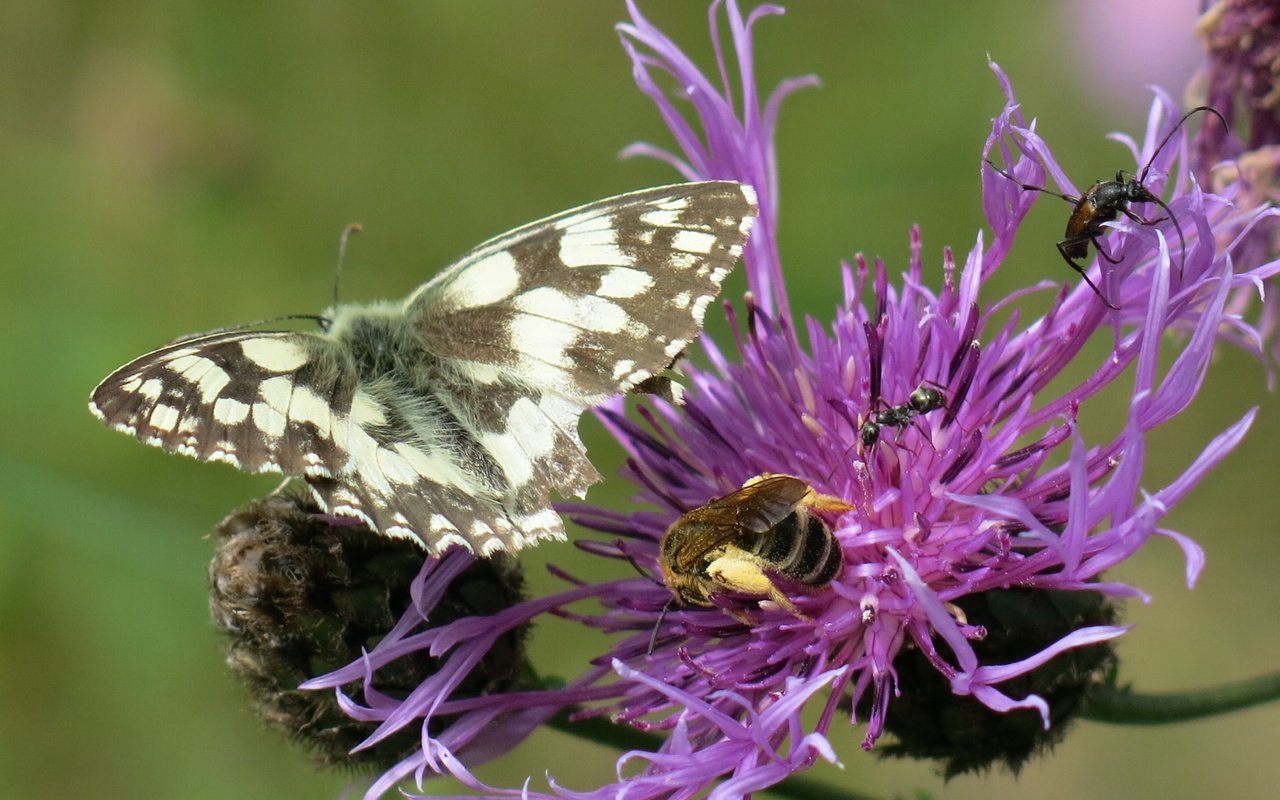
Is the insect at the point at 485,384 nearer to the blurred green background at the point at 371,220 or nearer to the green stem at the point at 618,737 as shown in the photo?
the green stem at the point at 618,737

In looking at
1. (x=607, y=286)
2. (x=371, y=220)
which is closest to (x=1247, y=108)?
(x=607, y=286)

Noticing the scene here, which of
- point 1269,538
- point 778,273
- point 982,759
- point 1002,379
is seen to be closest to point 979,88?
point 1269,538

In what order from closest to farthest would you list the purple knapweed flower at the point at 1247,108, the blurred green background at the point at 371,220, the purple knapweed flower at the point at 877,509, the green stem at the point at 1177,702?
the purple knapweed flower at the point at 877,509
the green stem at the point at 1177,702
the purple knapweed flower at the point at 1247,108
the blurred green background at the point at 371,220

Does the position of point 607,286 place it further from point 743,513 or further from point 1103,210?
point 1103,210

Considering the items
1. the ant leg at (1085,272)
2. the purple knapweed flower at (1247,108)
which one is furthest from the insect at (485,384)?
the purple knapweed flower at (1247,108)

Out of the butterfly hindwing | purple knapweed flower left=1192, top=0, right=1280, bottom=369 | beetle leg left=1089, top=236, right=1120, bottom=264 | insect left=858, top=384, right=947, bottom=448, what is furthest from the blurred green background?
beetle leg left=1089, top=236, right=1120, bottom=264

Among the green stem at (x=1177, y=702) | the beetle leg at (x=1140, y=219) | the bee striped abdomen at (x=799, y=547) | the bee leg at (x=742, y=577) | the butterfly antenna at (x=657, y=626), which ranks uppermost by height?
the beetle leg at (x=1140, y=219)

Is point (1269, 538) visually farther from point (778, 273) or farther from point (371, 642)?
point (371, 642)
